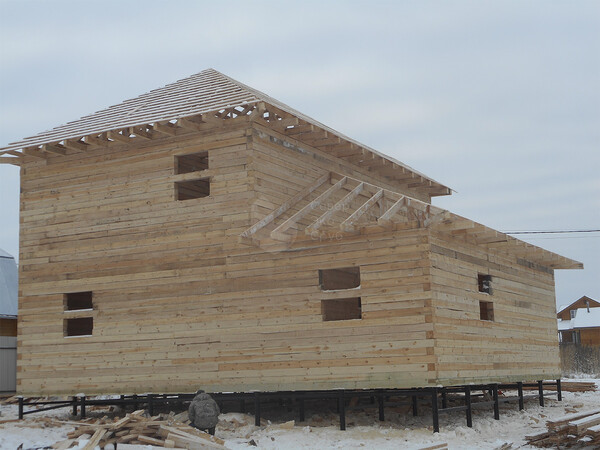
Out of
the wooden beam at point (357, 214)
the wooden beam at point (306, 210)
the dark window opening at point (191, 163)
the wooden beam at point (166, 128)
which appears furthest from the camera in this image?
the dark window opening at point (191, 163)

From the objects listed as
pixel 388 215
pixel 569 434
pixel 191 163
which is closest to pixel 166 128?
pixel 191 163

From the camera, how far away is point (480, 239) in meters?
21.4

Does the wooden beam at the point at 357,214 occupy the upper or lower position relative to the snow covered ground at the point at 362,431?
upper

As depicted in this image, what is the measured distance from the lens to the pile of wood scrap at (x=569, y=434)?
1755 centimetres

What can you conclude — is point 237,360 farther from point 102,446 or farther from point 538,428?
point 538,428

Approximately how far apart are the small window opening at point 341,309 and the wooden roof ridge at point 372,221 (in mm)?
2325

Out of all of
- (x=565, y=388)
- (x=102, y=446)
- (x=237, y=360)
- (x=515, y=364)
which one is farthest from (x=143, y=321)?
(x=565, y=388)

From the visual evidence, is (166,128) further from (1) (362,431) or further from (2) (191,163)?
(1) (362,431)

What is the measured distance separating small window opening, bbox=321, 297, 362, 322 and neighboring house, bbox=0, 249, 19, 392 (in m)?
12.5

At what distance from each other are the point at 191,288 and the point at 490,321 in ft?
26.1

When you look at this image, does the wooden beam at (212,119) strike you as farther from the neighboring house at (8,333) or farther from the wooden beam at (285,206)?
the neighboring house at (8,333)

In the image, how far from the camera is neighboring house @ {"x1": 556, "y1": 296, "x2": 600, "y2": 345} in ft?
205

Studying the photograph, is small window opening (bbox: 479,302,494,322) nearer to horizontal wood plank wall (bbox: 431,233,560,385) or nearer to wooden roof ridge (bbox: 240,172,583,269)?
horizontal wood plank wall (bbox: 431,233,560,385)

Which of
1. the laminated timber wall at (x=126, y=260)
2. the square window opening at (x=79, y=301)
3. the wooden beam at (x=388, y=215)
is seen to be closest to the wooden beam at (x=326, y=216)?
the wooden beam at (x=388, y=215)
